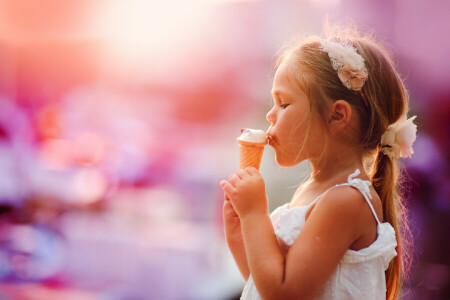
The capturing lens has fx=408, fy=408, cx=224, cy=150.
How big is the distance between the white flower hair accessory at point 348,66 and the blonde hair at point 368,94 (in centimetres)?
1

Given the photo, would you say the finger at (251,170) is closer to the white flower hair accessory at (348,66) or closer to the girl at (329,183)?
the girl at (329,183)

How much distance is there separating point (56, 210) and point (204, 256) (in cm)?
118

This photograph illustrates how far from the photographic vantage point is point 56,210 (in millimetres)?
2854

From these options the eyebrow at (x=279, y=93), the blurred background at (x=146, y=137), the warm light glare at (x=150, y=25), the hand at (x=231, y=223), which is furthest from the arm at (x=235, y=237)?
the warm light glare at (x=150, y=25)

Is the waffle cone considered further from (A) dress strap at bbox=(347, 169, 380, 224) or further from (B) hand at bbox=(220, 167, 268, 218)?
(A) dress strap at bbox=(347, 169, 380, 224)

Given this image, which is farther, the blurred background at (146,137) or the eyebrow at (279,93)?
the blurred background at (146,137)

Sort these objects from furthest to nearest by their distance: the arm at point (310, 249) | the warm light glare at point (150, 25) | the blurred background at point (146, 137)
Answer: the warm light glare at point (150, 25)
the blurred background at point (146, 137)
the arm at point (310, 249)

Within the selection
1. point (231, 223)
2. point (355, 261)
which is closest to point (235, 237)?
point (231, 223)

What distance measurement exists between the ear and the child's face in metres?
0.02

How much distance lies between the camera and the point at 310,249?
26.8 inches

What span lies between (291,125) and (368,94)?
0.16 meters

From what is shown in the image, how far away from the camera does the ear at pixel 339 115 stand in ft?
2.52

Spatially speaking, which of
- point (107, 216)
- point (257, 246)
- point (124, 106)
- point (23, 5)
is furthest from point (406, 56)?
point (23, 5)

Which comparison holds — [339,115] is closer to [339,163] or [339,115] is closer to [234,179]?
[339,163]
